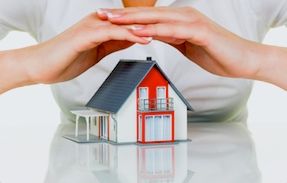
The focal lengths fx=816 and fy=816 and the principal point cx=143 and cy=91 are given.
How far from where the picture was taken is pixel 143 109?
3.56ft

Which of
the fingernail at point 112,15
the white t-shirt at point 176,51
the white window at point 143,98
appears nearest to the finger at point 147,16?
the fingernail at point 112,15

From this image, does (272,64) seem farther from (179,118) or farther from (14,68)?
(14,68)

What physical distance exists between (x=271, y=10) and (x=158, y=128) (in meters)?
0.40

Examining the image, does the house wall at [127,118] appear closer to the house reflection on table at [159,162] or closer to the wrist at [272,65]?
the house reflection on table at [159,162]

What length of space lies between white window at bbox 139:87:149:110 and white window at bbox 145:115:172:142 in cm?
2

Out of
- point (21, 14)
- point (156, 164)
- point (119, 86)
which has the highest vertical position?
point (21, 14)

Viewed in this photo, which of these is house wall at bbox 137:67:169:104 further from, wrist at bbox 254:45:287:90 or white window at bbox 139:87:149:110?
wrist at bbox 254:45:287:90

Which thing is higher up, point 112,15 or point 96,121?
point 112,15

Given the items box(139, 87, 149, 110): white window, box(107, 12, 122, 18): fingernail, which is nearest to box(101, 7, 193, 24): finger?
box(107, 12, 122, 18): fingernail

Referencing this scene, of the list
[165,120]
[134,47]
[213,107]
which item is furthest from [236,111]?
[165,120]

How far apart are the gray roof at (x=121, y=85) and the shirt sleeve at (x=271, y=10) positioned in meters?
0.33

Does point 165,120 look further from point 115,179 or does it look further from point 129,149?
point 115,179

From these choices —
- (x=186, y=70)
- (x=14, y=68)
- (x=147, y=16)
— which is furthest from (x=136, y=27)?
(x=186, y=70)

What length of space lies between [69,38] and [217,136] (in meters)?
0.27
